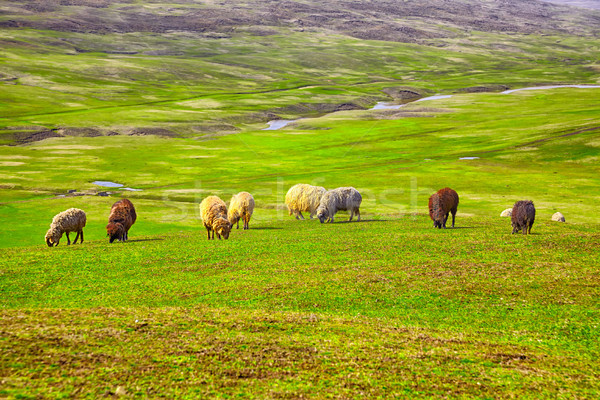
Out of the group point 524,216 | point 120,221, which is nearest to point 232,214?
point 120,221

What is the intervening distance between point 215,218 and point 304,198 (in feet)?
39.8

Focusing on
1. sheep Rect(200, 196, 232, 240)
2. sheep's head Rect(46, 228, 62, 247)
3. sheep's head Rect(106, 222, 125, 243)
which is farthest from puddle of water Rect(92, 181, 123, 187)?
sheep Rect(200, 196, 232, 240)

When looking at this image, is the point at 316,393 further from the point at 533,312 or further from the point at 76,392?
the point at 533,312

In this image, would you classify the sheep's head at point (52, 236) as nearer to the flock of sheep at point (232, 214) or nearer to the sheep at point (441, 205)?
the flock of sheep at point (232, 214)

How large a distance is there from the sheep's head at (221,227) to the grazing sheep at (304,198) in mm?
11290

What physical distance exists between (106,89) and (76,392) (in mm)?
185653

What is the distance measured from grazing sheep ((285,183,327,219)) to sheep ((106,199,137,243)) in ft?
49.1

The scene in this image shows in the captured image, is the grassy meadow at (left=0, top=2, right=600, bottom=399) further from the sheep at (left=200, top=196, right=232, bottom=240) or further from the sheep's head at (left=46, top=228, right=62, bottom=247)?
the sheep at (left=200, top=196, right=232, bottom=240)

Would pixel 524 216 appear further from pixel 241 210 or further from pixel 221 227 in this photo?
pixel 241 210

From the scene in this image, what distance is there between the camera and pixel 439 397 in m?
11.5

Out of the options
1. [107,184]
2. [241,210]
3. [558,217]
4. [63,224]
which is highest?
[107,184]

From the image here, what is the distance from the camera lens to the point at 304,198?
44719 millimetres

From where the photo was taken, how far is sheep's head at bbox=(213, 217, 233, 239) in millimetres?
34141

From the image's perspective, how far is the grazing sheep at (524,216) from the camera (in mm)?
30797
